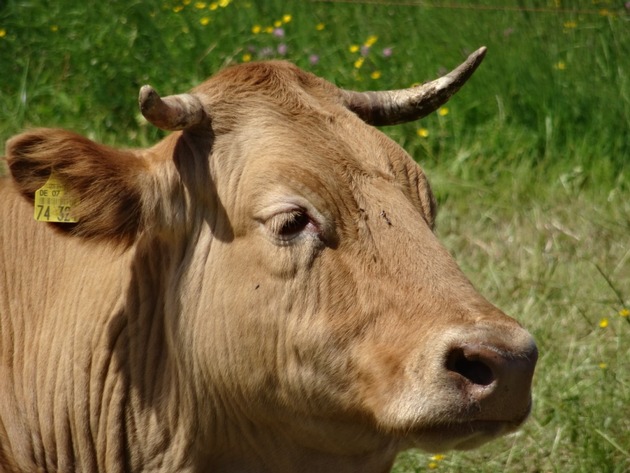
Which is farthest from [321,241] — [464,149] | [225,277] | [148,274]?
[464,149]

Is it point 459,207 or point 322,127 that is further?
point 459,207

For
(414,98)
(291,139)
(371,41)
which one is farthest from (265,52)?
(291,139)

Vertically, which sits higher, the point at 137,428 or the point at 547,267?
the point at 137,428

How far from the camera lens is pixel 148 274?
420 centimetres

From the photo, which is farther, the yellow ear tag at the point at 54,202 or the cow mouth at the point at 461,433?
the yellow ear tag at the point at 54,202

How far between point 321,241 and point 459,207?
424 centimetres

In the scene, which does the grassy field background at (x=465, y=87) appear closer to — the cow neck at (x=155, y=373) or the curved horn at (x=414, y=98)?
the curved horn at (x=414, y=98)

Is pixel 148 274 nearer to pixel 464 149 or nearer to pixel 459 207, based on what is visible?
pixel 459 207

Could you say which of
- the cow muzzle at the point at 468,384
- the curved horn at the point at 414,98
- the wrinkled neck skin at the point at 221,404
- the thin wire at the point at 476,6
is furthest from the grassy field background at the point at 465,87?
the cow muzzle at the point at 468,384

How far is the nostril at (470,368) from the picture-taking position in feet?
11.5

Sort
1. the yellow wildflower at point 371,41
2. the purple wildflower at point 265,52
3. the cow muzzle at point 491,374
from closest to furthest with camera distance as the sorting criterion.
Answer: the cow muzzle at point 491,374
the purple wildflower at point 265,52
the yellow wildflower at point 371,41

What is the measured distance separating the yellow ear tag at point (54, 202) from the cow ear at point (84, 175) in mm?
11

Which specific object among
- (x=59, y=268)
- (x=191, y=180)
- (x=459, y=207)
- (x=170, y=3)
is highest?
(x=191, y=180)

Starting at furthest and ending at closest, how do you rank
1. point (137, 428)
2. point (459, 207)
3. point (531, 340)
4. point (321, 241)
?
1. point (459, 207)
2. point (137, 428)
3. point (321, 241)
4. point (531, 340)
